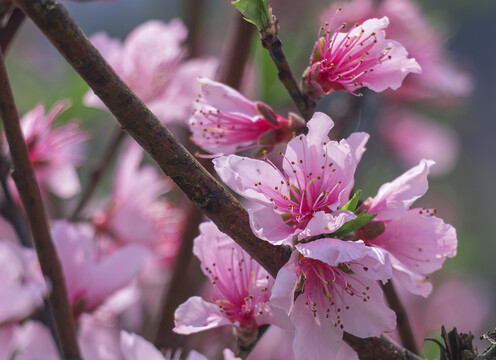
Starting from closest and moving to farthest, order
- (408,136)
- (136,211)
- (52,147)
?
(52,147) → (136,211) → (408,136)

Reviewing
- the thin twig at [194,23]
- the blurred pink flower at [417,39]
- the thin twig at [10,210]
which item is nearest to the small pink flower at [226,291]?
the thin twig at [10,210]

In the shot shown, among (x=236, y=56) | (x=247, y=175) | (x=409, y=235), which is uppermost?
(x=236, y=56)

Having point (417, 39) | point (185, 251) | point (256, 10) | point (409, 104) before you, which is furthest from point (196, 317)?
point (409, 104)

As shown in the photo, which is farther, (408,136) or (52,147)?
(408,136)

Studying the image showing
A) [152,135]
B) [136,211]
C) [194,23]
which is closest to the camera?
[152,135]

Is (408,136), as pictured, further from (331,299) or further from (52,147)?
(331,299)

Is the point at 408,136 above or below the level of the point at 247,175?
below

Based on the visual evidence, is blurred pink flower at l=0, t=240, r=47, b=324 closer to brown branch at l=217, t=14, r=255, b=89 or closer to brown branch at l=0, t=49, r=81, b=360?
brown branch at l=0, t=49, r=81, b=360

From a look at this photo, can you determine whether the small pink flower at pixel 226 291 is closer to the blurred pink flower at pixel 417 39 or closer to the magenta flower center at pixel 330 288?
the magenta flower center at pixel 330 288
